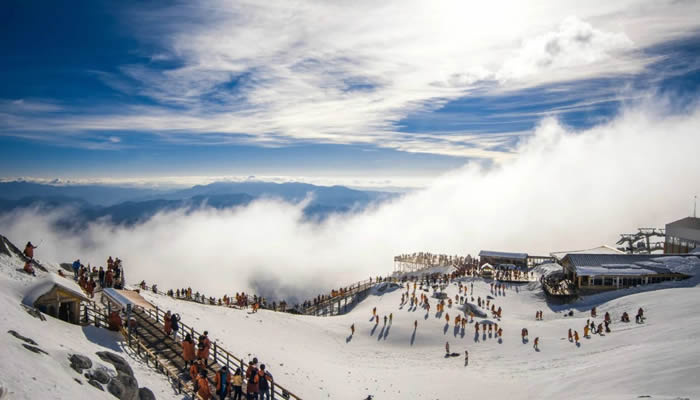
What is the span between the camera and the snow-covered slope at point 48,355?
9.72m

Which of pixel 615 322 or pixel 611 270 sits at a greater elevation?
pixel 611 270

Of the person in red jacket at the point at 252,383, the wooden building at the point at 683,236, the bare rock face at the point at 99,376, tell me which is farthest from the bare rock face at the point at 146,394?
the wooden building at the point at 683,236

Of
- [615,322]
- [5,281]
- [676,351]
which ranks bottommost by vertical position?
[615,322]

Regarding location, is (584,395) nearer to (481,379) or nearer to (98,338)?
(481,379)

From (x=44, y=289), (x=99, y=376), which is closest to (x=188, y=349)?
(x=99, y=376)

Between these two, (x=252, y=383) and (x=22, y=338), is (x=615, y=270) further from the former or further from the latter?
(x=22, y=338)

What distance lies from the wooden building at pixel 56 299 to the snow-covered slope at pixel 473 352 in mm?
8809

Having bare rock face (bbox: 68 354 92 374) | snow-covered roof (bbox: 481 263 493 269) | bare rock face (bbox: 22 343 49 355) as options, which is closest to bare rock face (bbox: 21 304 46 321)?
bare rock face (bbox: 22 343 49 355)

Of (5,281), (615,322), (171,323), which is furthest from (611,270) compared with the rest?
(5,281)

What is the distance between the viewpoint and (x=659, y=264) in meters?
42.7

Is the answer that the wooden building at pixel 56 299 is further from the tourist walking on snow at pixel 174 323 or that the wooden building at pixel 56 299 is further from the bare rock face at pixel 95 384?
the bare rock face at pixel 95 384

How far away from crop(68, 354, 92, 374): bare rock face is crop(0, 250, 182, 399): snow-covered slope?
0.53 ft

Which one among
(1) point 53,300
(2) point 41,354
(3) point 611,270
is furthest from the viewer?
(3) point 611,270

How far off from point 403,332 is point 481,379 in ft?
33.4
